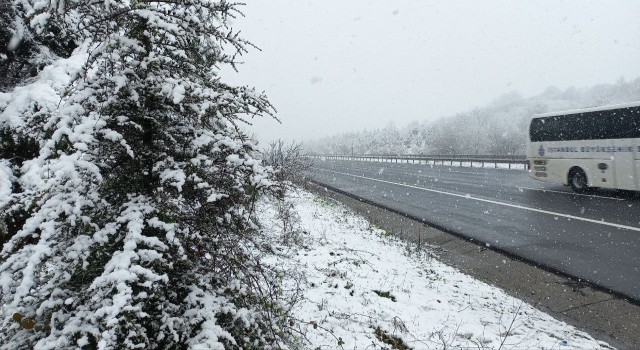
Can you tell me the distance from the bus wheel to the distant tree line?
2860 centimetres

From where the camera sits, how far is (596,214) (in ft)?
33.8

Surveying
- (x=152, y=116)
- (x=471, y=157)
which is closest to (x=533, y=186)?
(x=471, y=157)

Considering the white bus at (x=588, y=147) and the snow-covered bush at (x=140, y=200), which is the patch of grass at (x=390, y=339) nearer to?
the snow-covered bush at (x=140, y=200)

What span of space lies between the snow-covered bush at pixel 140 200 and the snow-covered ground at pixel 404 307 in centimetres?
172

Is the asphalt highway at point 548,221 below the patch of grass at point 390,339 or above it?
below

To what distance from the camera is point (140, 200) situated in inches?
101

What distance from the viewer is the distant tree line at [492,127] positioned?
49938mm

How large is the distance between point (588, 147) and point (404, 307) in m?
13.0

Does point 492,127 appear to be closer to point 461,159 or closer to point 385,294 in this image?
point 461,159

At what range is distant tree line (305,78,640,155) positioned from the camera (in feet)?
164

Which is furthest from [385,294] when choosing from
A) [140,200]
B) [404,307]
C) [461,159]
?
[461,159]

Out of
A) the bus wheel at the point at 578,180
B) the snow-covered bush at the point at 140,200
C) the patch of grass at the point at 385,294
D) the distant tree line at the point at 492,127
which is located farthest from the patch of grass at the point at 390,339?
the distant tree line at the point at 492,127

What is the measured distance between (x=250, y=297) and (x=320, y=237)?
5885mm

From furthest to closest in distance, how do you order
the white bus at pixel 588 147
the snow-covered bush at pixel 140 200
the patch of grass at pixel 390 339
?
the white bus at pixel 588 147 < the patch of grass at pixel 390 339 < the snow-covered bush at pixel 140 200
